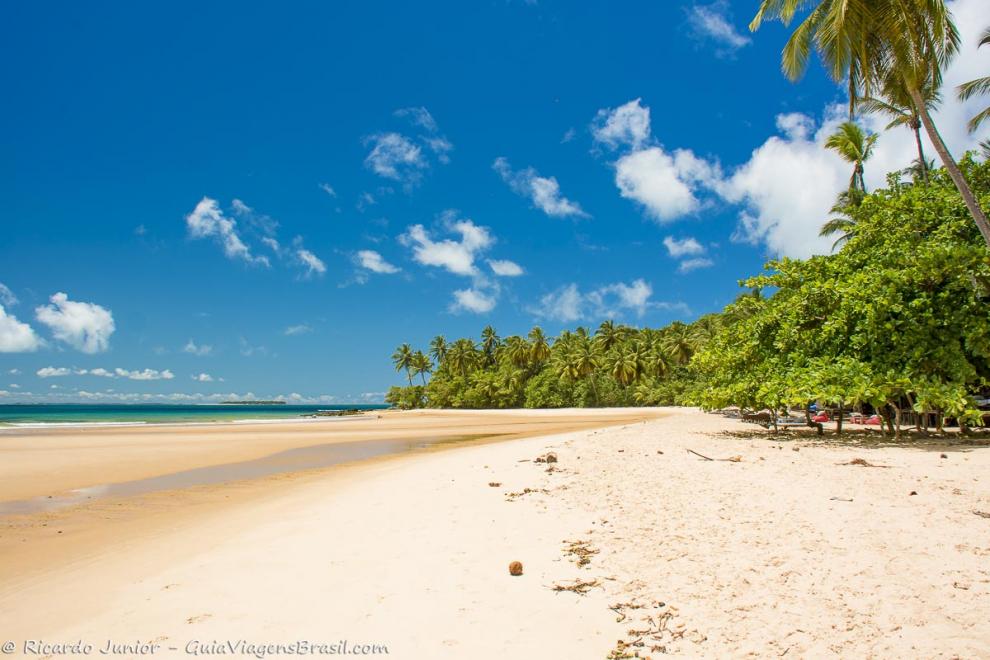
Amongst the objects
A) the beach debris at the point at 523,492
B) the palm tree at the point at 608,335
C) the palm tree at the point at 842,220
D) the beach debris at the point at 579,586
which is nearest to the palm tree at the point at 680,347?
the palm tree at the point at 608,335

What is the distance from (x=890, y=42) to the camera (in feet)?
36.2

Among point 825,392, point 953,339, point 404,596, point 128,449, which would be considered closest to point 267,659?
point 404,596

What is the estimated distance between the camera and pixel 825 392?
1172 cm

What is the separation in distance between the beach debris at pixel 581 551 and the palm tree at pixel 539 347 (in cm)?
7416

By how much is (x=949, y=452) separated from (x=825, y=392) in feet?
7.79

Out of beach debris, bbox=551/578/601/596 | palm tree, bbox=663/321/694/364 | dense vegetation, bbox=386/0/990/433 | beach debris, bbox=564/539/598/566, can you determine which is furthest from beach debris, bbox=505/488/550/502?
palm tree, bbox=663/321/694/364

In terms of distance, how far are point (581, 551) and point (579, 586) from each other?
0.81m

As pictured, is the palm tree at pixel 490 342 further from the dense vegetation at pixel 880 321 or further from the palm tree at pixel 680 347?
the dense vegetation at pixel 880 321

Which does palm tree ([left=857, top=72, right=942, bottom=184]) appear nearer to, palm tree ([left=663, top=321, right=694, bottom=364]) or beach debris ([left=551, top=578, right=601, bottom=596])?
beach debris ([left=551, top=578, right=601, bottom=596])

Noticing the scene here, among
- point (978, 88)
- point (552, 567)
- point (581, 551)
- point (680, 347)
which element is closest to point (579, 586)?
point (552, 567)

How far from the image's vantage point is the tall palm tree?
10.7 metres

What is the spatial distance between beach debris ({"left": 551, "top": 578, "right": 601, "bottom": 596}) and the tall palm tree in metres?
11.9

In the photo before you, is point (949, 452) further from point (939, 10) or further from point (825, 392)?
point (939, 10)

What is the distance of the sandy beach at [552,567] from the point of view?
3389mm
